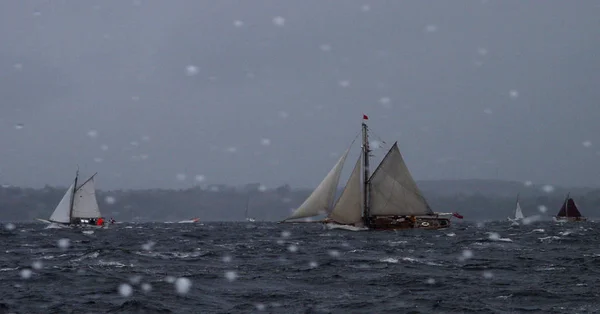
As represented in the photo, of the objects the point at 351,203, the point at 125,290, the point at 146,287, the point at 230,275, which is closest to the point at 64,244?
the point at 230,275

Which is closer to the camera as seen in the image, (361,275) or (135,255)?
(361,275)

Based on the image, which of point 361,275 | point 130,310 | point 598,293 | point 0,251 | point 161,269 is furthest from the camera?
point 0,251

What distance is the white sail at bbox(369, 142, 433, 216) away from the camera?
7269 centimetres

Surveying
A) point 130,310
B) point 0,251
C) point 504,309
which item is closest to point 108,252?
point 0,251

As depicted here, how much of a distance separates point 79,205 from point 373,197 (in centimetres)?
4429

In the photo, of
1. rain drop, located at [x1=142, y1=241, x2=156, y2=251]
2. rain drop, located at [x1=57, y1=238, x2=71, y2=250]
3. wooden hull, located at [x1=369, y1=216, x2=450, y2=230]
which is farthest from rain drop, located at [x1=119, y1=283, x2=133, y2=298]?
wooden hull, located at [x1=369, y1=216, x2=450, y2=230]

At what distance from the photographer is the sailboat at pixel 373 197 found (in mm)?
72000

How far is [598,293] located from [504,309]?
4.53 meters

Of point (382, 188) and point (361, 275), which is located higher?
point (382, 188)

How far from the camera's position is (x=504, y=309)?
19.6m

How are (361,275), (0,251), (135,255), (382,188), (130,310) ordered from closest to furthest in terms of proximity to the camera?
(130,310)
(361,275)
(135,255)
(0,251)
(382,188)

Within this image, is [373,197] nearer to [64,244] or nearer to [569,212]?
[64,244]

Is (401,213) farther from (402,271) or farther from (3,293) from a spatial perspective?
(3,293)

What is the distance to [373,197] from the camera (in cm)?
7462
